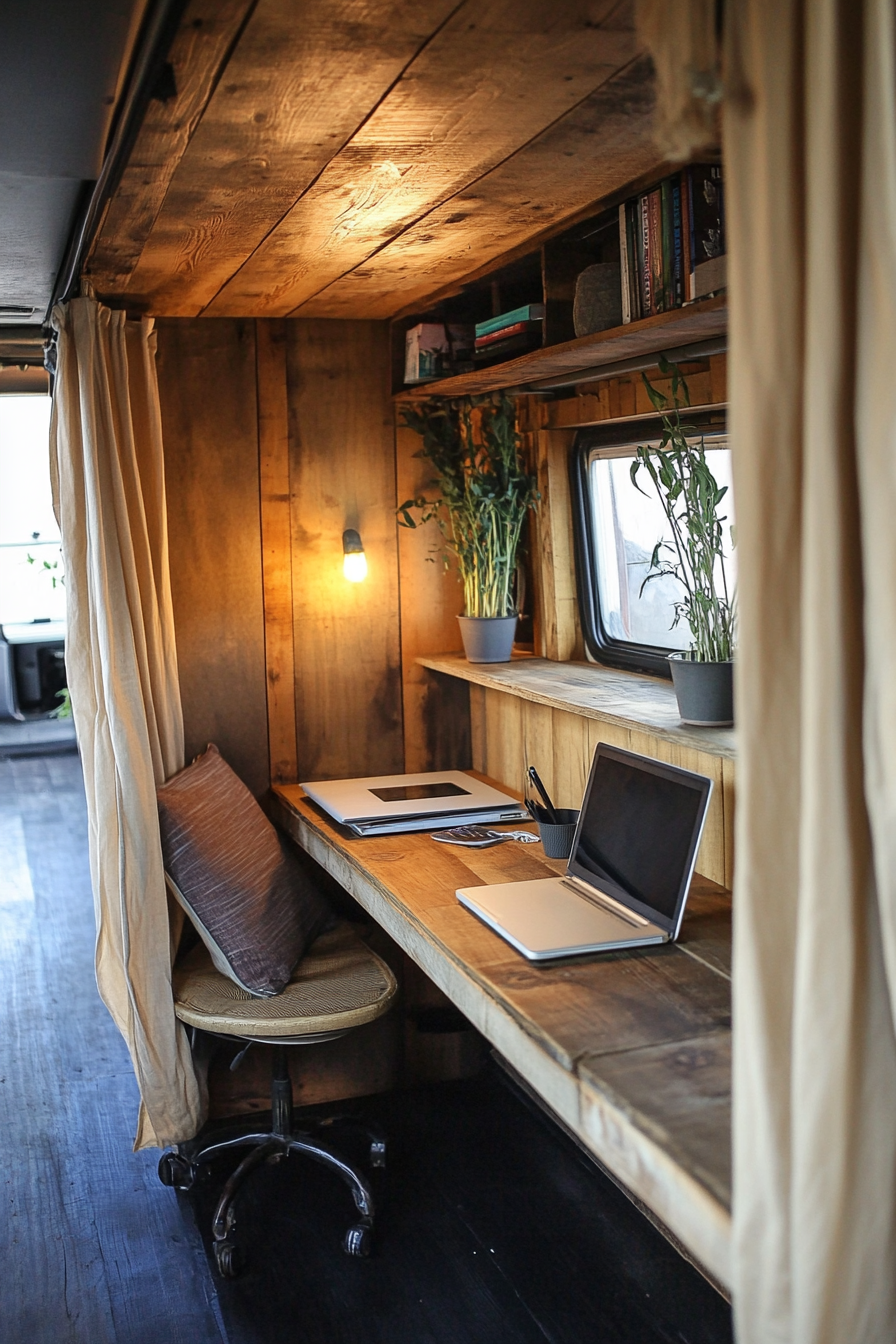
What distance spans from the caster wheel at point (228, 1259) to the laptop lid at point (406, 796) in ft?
3.10

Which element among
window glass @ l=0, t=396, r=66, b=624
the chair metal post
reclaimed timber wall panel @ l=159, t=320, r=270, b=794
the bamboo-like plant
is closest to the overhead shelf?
the bamboo-like plant

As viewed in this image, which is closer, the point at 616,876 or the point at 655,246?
the point at 655,246

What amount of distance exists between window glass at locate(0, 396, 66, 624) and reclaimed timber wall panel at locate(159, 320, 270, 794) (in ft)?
21.3

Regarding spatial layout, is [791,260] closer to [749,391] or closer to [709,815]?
[749,391]

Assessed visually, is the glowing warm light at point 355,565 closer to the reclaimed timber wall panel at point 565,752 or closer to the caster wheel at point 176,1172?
the reclaimed timber wall panel at point 565,752

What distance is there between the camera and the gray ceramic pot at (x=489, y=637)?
3.13 m

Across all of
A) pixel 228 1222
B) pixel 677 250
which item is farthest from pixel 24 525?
pixel 677 250

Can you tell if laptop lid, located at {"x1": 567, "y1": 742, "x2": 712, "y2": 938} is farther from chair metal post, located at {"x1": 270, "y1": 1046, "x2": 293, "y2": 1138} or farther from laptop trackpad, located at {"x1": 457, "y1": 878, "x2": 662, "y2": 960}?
chair metal post, located at {"x1": 270, "y1": 1046, "x2": 293, "y2": 1138}

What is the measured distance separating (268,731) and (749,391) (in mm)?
2451

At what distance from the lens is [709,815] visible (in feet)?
7.56

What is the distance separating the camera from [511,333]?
8.50 ft

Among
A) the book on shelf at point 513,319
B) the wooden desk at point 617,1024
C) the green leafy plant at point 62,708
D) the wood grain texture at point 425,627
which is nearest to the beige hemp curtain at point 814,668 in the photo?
the wooden desk at point 617,1024

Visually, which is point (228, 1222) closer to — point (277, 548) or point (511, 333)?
point (277, 548)

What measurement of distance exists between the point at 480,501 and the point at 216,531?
Result: 71cm
